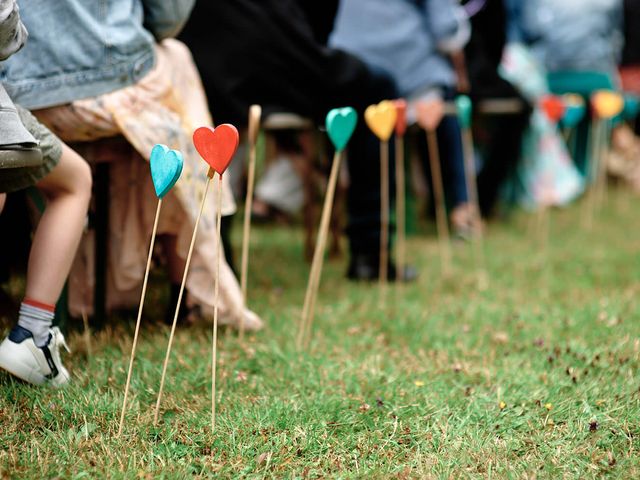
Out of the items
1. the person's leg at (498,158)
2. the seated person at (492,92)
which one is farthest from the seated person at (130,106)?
the person's leg at (498,158)

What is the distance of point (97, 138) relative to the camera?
250 cm

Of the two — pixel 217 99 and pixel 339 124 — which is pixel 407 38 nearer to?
pixel 217 99

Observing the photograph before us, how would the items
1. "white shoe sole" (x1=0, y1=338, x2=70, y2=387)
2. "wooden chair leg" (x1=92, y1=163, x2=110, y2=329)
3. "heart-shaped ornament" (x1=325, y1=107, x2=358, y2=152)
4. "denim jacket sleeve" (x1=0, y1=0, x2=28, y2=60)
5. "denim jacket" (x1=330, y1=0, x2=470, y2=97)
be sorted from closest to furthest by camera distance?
"denim jacket sleeve" (x1=0, y1=0, x2=28, y2=60) → "white shoe sole" (x1=0, y1=338, x2=70, y2=387) → "heart-shaped ornament" (x1=325, y1=107, x2=358, y2=152) → "wooden chair leg" (x1=92, y1=163, x2=110, y2=329) → "denim jacket" (x1=330, y1=0, x2=470, y2=97)

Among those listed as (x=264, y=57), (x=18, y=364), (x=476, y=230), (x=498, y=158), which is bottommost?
(x=476, y=230)

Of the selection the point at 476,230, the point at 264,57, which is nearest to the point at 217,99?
the point at 264,57

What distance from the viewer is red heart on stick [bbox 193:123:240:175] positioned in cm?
186

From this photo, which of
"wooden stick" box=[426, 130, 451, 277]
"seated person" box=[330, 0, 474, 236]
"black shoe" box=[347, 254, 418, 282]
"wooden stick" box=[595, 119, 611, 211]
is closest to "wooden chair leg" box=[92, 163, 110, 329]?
"black shoe" box=[347, 254, 418, 282]

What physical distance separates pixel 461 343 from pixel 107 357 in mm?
1090

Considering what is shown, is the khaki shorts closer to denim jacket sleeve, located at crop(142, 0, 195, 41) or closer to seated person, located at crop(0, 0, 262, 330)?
seated person, located at crop(0, 0, 262, 330)

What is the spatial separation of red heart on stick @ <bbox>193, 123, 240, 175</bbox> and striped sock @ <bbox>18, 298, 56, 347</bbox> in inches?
23.9

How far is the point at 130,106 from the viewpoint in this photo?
7.88ft

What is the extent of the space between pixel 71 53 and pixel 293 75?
4.06ft

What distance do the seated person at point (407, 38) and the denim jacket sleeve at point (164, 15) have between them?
1.51 metres

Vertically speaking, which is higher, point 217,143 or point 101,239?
point 217,143
